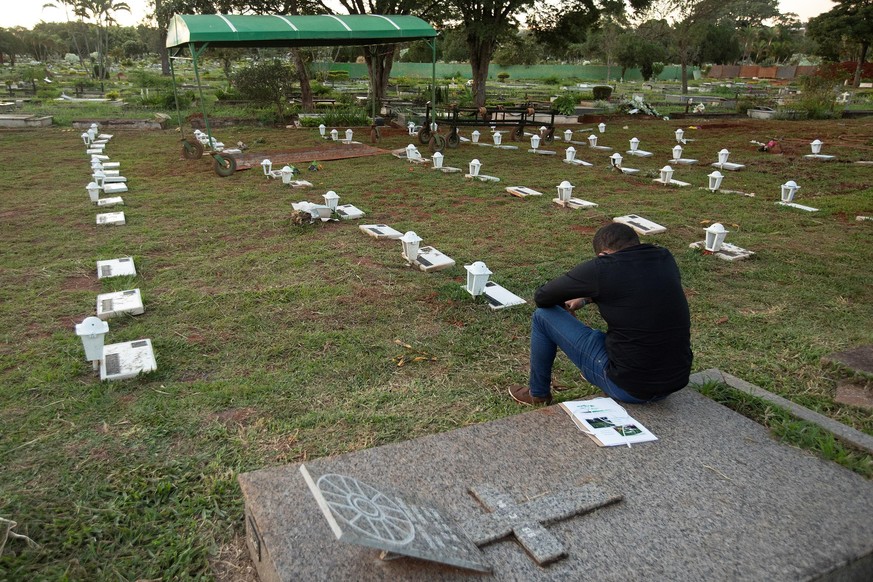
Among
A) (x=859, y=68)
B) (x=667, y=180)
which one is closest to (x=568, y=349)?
(x=667, y=180)

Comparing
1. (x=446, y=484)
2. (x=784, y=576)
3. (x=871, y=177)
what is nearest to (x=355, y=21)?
(x=871, y=177)

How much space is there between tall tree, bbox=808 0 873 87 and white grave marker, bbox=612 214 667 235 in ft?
126

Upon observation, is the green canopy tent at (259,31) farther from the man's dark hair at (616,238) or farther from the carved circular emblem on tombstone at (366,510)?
the carved circular emblem on tombstone at (366,510)

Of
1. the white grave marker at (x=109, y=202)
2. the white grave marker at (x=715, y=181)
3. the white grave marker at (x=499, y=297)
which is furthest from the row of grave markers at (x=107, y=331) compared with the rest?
the white grave marker at (x=715, y=181)

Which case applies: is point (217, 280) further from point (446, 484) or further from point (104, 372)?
point (446, 484)

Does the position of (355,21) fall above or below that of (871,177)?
above

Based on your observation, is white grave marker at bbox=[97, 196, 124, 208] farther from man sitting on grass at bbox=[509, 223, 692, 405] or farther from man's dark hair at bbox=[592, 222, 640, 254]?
man's dark hair at bbox=[592, 222, 640, 254]

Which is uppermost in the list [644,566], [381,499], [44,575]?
[381,499]

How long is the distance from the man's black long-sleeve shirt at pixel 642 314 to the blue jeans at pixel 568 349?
3.6 inches

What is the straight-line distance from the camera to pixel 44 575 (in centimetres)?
212

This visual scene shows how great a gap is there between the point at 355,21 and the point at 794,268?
9325mm

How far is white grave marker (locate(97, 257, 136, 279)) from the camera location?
5.19 metres

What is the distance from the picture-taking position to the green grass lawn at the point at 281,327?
2.58 meters

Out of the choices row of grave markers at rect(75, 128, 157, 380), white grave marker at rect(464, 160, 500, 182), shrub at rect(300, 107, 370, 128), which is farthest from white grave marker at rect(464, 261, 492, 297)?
shrub at rect(300, 107, 370, 128)
